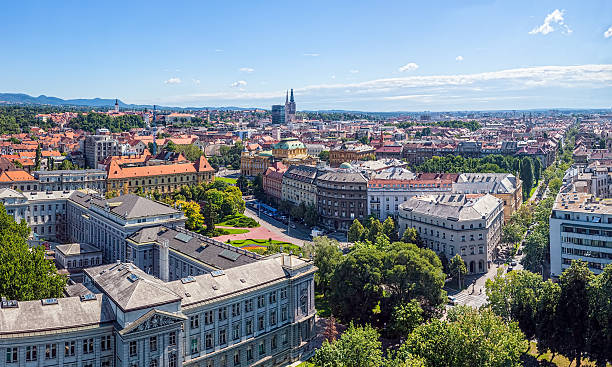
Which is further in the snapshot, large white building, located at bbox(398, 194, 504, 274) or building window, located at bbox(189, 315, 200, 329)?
large white building, located at bbox(398, 194, 504, 274)

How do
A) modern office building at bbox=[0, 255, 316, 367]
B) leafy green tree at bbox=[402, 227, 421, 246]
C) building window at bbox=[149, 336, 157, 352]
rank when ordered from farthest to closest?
leafy green tree at bbox=[402, 227, 421, 246] < building window at bbox=[149, 336, 157, 352] < modern office building at bbox=[0, 255, 316, 367]

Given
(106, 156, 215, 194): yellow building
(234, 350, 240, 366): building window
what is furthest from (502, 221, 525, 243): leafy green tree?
(106, 156, 215, 194): yellow building

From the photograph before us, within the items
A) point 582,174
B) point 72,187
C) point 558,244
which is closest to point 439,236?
point 558,244

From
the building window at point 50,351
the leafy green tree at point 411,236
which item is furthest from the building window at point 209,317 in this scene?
the leafy green tree at point 411,236

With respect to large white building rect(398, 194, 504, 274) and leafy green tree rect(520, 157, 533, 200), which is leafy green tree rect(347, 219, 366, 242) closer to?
large white building rect(398, 194, 504, 274)

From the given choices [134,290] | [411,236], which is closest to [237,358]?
[134,290]

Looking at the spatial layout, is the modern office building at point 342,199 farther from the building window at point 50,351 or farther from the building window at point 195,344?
the building window at point 50,351

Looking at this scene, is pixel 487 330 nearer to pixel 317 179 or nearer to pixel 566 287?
pixel 566 287
